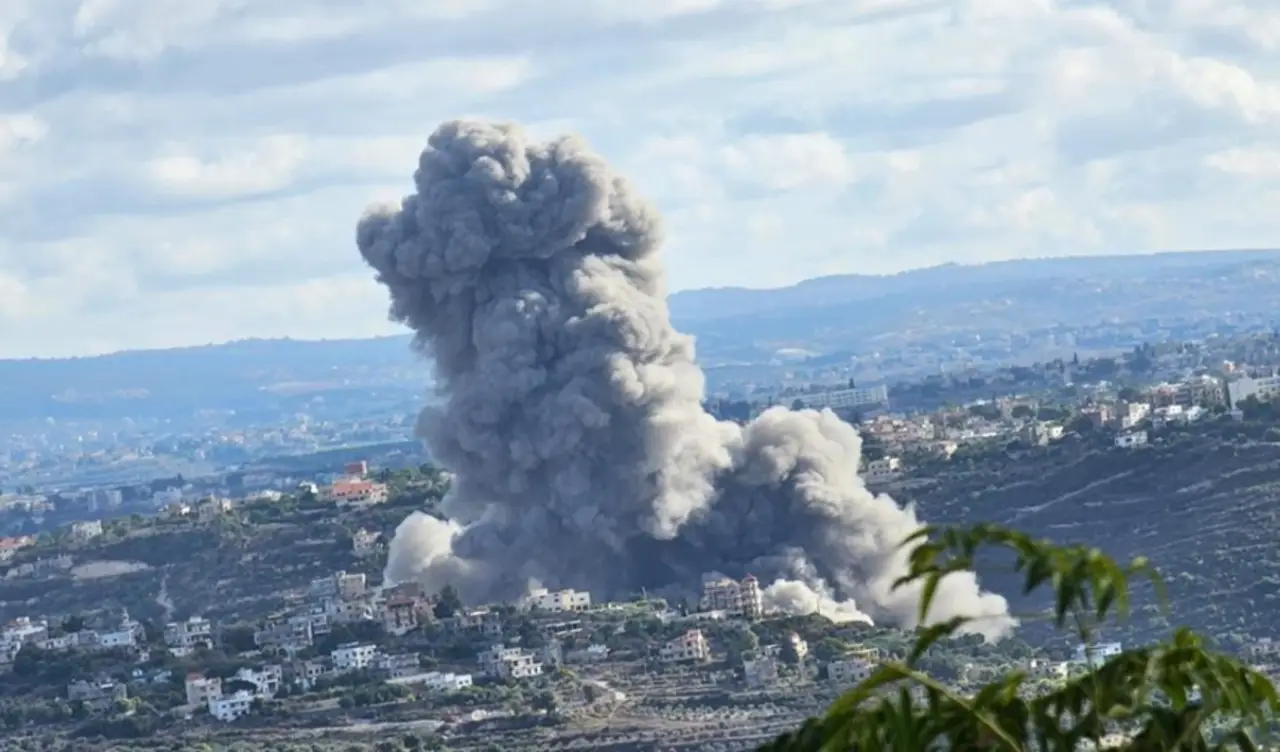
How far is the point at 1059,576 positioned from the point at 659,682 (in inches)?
2138

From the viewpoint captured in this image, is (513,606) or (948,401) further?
(948,401)

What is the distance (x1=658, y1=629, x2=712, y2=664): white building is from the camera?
65.4 metres

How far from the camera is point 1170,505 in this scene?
261ft

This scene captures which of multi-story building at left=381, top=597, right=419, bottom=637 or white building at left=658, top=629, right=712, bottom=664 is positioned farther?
multi-story building at left=381, top=597, right=419, bottom=637

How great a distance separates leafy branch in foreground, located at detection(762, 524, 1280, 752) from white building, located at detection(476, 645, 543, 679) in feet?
182

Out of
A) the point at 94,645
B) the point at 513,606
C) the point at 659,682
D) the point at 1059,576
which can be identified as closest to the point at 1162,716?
the point at 1059,576

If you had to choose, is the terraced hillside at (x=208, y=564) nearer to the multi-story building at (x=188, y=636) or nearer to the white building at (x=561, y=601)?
the multi-story building at (x=188, y=636)

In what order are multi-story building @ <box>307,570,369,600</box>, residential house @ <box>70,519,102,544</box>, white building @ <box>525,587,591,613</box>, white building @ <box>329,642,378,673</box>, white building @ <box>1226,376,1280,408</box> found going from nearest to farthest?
white building @ <box>329,642,378,673</box>, white building @ <box>525,587,591,613</box>, multi-story building @ <box>307,570,369,600</box>, white building @ <box>1226,376,1280,408</box>, residential house @ <box>70,519,102,544</box>

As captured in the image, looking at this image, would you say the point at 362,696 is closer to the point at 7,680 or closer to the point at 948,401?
the point at 7,680

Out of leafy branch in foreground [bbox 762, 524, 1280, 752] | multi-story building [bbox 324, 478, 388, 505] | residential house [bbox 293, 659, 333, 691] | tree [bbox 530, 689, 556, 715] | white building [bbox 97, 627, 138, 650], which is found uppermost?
leafy branch in foreground [bbox 762, 524, 1280, 752]

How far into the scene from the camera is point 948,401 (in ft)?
527

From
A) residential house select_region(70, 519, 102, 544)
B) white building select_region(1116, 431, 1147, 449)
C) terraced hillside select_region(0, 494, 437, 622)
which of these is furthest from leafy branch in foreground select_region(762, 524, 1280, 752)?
residential house select_region(70, 519, 102, 544)

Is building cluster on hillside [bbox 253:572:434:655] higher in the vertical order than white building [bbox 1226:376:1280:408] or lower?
lower

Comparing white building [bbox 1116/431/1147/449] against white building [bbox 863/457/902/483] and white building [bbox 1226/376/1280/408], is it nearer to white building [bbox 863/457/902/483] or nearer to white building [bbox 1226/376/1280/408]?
white building [bbox 1226/376/1280/408]
